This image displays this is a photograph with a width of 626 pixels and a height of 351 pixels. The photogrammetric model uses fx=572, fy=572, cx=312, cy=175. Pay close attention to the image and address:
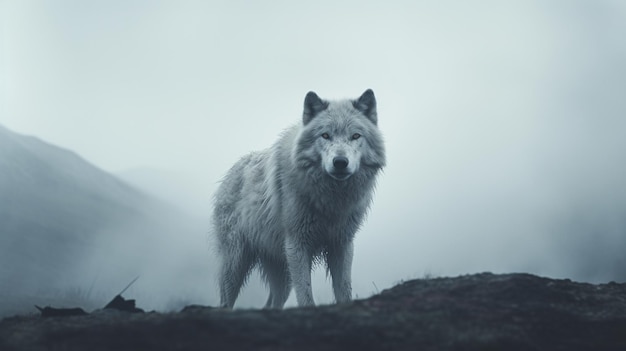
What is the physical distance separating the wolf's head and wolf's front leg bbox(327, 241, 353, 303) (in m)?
1.14

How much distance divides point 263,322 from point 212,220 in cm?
629

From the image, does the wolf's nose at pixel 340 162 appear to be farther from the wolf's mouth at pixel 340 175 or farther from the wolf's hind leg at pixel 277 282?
the wolf's hind leg at pixel 277 282

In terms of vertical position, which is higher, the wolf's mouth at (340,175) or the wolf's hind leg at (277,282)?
the wolf's mouth at (340,175)

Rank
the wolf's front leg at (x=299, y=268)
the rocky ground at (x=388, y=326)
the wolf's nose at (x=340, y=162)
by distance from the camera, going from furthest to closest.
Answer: the wolf's front leg at (x=299, y=268), the wolf's nose at (x=340, y=162), the rocky ground at (x=388, y=326)

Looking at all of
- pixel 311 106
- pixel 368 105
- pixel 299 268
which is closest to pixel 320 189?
pixel 299 268

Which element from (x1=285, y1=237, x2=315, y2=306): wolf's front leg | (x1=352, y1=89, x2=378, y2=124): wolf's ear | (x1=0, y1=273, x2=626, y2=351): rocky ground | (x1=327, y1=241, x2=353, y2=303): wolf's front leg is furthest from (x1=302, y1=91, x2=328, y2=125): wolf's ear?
(x1=0, y1=273, x2=626, y2=351): rocky ground

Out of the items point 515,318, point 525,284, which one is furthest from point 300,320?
point 525,284

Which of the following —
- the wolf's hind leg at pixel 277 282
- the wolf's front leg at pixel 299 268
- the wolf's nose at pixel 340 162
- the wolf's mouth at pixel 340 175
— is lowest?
the wolf's front leg at pixel 299 268

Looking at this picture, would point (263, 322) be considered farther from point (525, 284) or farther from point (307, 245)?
point (307, 245)

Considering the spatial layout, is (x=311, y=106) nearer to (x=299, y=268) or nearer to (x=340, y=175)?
(x=340, y=175)

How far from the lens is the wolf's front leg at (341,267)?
7.90 metres

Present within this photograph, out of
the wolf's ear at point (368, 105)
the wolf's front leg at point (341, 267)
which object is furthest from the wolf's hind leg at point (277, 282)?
the wolf's ear at point (368, 105)

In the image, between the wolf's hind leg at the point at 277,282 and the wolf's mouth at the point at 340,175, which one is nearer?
the wolf's mouth at the point at 340,175

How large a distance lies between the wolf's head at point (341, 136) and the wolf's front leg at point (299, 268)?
3.75 ft
